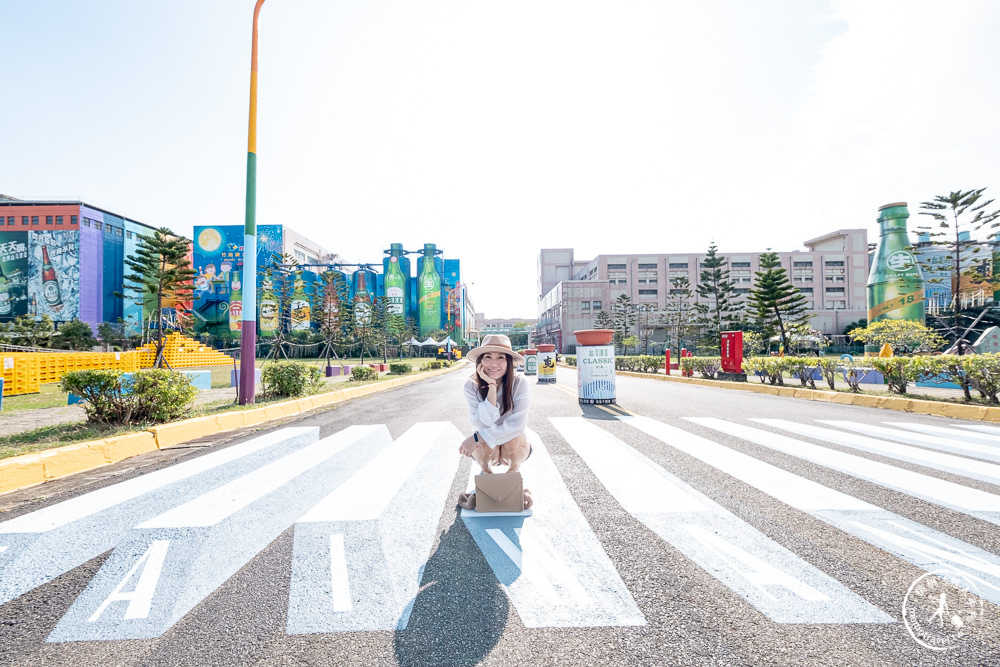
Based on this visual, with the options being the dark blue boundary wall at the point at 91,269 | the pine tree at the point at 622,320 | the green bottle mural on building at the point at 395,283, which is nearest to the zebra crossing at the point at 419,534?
the pine tree at the point at 622,320

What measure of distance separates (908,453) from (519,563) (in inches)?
203

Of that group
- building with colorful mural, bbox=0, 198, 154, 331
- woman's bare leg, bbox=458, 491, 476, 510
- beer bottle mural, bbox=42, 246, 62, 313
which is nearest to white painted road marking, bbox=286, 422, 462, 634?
woman's bare leg, bbox=458, 491, 476, 510

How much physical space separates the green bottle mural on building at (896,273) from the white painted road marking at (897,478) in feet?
122

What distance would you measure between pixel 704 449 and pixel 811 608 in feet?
11.6

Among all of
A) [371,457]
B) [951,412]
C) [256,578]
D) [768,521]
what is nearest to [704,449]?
[768,521]

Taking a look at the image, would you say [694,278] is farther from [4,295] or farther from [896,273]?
[4,295]

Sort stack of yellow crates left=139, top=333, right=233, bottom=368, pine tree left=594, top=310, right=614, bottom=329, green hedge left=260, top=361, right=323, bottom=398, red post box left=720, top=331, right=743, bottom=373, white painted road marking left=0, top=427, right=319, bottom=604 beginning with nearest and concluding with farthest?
1. white painted road marking left=0, top=427, right=319, bottom=604
2. green hedge left=260, top=361, right=323, bottom=398
3. red post box left=720, top=331, right=743, bottom=373
4. stack of yellow crates left=139, top=333, right=233, bottom=368
5. pine tree left=594, top=310, right=614, bottom=329

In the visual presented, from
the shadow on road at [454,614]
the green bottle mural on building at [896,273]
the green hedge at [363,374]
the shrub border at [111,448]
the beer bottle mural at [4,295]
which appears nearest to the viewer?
the shadow on road at [454,614]

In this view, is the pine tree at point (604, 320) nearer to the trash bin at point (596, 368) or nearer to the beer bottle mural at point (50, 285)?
the trash bin at point (596, 368)

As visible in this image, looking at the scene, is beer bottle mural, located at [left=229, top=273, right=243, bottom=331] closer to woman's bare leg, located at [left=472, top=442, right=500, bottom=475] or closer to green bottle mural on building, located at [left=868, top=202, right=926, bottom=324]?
green bottle mural on building, located at [left=868, top=202, right=926, bottom=324]

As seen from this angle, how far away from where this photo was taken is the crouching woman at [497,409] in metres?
3.45

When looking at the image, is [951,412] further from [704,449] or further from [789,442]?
[704,449]

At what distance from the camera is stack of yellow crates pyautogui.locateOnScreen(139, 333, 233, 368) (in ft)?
114

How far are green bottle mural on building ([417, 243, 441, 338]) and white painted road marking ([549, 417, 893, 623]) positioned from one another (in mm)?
95446
